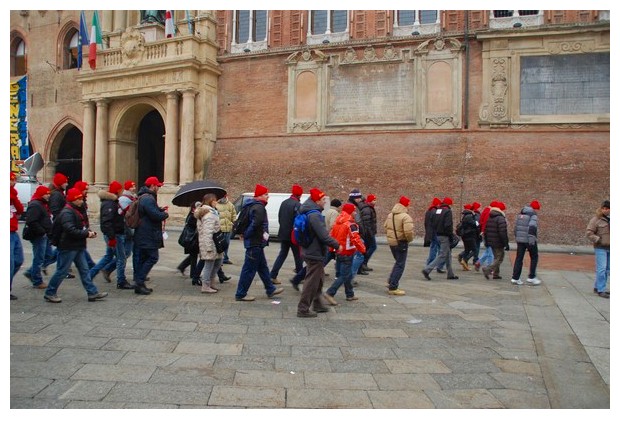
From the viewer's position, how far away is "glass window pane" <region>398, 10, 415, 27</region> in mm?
20859

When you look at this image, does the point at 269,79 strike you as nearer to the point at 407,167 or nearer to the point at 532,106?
the point at 407,167

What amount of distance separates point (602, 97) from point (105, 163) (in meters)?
22.0

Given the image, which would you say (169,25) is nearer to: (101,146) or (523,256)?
(101,146)

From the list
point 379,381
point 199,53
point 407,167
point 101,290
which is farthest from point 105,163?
point 379,381

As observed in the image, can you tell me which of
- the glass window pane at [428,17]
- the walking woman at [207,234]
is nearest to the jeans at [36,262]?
the walking woman at [207,234]

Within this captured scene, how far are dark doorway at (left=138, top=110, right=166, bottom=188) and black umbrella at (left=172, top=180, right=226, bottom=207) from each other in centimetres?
1825

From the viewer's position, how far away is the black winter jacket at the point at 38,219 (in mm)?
7746

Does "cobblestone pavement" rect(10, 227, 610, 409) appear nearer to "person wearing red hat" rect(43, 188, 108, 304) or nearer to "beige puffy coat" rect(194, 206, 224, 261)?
"person wearing red hat" rect(43, 188, 108, 304)

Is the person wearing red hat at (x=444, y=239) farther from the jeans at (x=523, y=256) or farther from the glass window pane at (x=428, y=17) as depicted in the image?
the glass window pane at (x=428, y=17)

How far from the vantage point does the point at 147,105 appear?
79.4 ft

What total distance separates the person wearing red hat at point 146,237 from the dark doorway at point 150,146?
19.5m

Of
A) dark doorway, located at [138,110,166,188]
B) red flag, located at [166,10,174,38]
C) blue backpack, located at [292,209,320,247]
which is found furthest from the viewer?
dark doorway, located at [138,110,166,188]

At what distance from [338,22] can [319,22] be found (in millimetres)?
880

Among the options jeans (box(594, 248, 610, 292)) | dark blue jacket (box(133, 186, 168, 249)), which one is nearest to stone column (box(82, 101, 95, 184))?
dark blue jacket (box(133, 186, 168, 249))
